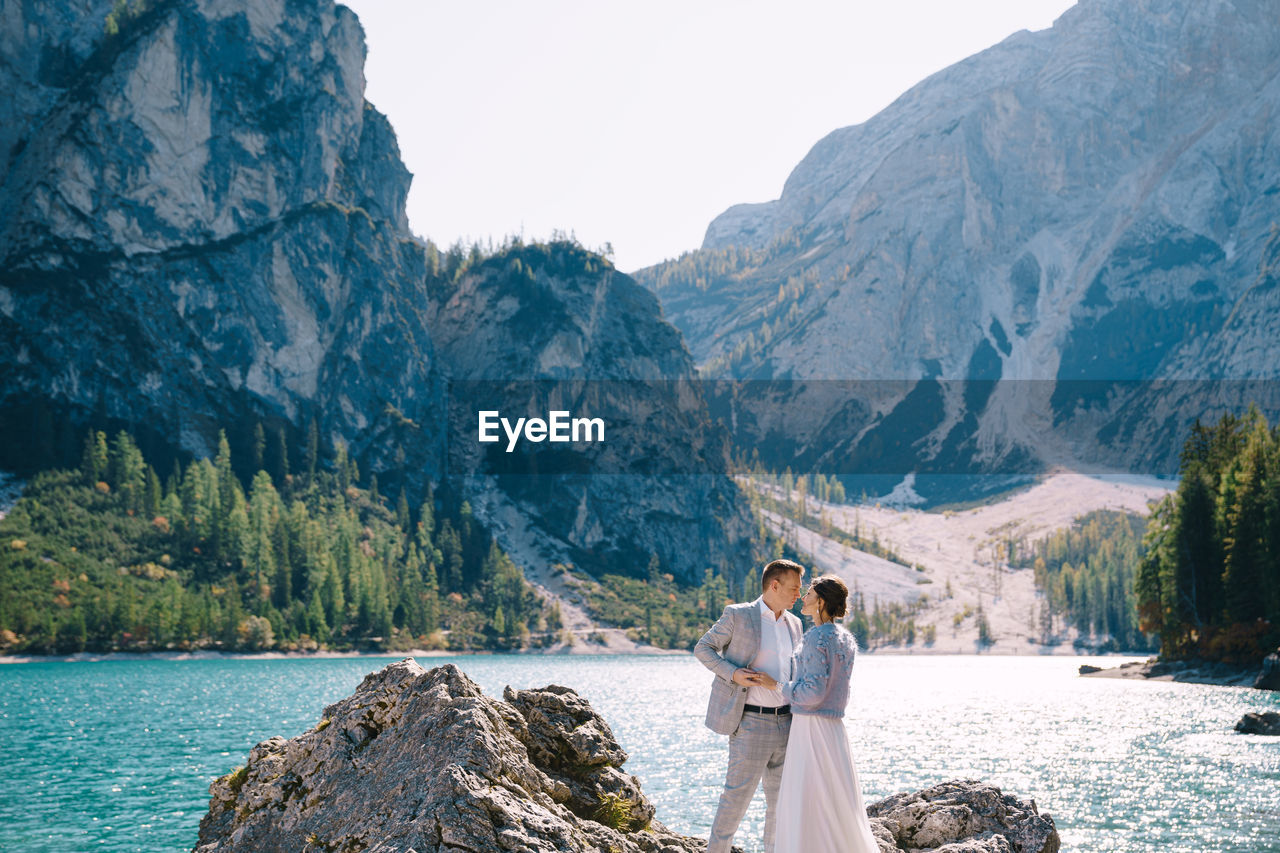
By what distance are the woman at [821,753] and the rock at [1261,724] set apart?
5870 cm

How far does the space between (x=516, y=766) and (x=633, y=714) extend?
74.0m

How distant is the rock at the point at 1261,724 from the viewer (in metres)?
59.5

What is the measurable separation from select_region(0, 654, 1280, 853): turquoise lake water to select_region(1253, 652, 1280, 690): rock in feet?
3.47

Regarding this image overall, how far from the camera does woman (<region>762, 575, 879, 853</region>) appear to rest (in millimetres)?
12516

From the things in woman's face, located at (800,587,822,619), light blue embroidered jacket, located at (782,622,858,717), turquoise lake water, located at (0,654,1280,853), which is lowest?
turquoise lake water, located at (0,654,1280,853)

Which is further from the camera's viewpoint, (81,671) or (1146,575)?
(81,671)

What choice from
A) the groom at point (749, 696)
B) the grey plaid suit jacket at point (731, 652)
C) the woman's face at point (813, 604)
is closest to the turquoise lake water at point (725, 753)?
the groom at point (749, 696)

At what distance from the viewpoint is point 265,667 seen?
513ft

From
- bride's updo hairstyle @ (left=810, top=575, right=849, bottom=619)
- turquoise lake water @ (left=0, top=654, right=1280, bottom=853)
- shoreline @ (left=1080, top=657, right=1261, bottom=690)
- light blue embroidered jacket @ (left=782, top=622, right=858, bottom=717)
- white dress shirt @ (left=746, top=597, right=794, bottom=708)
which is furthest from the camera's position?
shoreline @ (left=1080, top=657, right=1261, bottom=690)

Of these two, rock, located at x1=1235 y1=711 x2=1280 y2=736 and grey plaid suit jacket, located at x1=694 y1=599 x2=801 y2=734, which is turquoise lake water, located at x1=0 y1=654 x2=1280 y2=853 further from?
grey plaid suit jacket, located at x1=694 y1=599 x2=801 y2=734

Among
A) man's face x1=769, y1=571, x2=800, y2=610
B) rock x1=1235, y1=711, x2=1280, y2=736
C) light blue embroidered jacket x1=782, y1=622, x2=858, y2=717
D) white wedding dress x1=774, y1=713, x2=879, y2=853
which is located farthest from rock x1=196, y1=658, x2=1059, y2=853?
rock x1=1235, y1=711, x2=1280, y2=736

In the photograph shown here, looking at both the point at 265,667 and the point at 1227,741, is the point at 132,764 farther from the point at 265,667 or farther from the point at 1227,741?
the point at 265,667

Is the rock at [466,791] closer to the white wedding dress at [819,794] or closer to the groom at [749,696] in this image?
the groom at [749,696]

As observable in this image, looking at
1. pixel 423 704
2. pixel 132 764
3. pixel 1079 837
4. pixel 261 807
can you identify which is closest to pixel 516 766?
pixel 423 704
